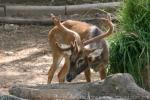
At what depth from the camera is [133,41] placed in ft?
23.9

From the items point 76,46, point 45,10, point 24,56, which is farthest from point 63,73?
point 45,10

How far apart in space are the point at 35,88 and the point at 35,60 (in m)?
4.12

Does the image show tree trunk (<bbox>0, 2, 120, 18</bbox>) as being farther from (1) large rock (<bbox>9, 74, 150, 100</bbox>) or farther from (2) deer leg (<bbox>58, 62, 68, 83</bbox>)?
(1) large rock (<bbox>9, 74, 150, 100</bbox>)

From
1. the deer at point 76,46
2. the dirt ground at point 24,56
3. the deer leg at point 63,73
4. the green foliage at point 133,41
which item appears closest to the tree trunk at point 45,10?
the dirt ground at point 24,56

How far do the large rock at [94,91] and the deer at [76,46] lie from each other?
170 centimetres

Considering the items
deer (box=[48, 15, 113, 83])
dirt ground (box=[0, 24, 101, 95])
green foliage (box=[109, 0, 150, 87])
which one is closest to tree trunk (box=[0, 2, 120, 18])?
dirt ground (box=[0, 24, 101, 95])

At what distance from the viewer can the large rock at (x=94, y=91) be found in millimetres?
5293

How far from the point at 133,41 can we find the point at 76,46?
0.81m

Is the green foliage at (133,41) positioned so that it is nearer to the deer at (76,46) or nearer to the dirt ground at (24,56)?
the deer at (76,46)

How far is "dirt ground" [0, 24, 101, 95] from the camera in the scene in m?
→ 8.52

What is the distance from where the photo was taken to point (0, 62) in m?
9.59

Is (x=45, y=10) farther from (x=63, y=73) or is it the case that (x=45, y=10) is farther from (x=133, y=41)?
(x=133, y=41)

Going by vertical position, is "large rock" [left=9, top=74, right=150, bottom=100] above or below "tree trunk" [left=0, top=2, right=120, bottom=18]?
above

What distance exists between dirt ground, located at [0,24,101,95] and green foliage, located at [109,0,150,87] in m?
0.95
